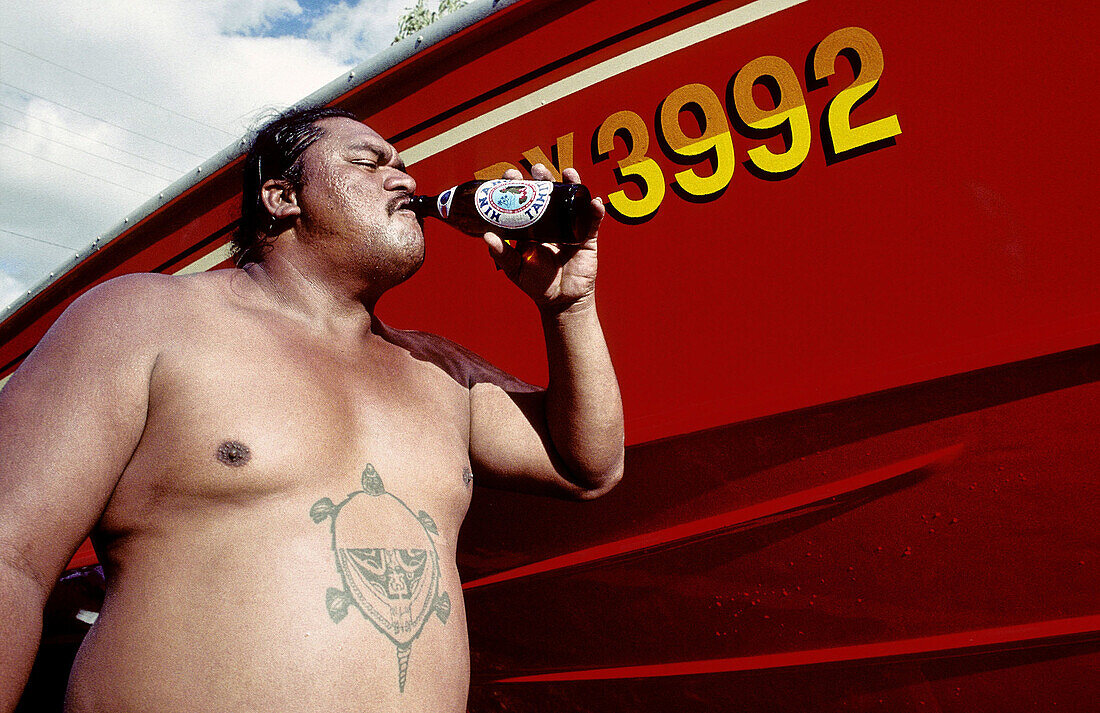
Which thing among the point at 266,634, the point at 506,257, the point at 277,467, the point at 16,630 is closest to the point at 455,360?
the point at 506,257

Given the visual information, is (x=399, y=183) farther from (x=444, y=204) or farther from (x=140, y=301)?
(x=140, y=301)

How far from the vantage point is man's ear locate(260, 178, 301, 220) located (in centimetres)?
168

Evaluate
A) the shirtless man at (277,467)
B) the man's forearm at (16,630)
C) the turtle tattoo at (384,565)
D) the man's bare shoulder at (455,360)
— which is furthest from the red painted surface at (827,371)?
the man's forearm at (16,630)

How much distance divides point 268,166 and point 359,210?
0.33m

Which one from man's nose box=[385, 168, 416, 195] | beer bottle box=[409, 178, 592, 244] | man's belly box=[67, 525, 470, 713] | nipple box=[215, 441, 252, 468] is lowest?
man's belly box=[67, 525, 470, 713]

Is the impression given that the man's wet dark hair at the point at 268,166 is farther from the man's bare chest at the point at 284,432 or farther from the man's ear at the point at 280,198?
the man's bare chest at the point at 284,432

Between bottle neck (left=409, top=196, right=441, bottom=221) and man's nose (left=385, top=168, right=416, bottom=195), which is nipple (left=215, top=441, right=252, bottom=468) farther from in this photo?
bottle neck (left=409, top=196, right=441, bottom=221)

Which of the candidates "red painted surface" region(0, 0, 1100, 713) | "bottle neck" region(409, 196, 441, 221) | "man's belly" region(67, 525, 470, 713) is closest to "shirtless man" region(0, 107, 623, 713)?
"man's belly" region(67, 525, 470, 713)

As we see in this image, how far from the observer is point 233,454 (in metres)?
1.27

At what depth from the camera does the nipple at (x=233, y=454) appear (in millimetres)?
1265

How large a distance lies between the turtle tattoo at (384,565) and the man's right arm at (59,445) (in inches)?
12.5

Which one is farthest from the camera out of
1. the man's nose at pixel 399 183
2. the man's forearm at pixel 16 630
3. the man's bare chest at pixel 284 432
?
the man's nose at pixel 399 183

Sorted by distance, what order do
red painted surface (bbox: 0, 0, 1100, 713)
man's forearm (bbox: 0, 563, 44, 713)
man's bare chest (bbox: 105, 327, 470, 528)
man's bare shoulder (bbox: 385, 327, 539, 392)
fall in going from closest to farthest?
man's forearm (bbox: 0, 563, 44, 713), man's bare chest (bbox: 105, 327, 470, 528), red painted surface (bbox: 0, 0, 1100, 713), man's bare shoulder (bbox: 385, 327, 539, 392)

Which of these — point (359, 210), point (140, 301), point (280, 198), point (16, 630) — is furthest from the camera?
A: point (280, 198)
